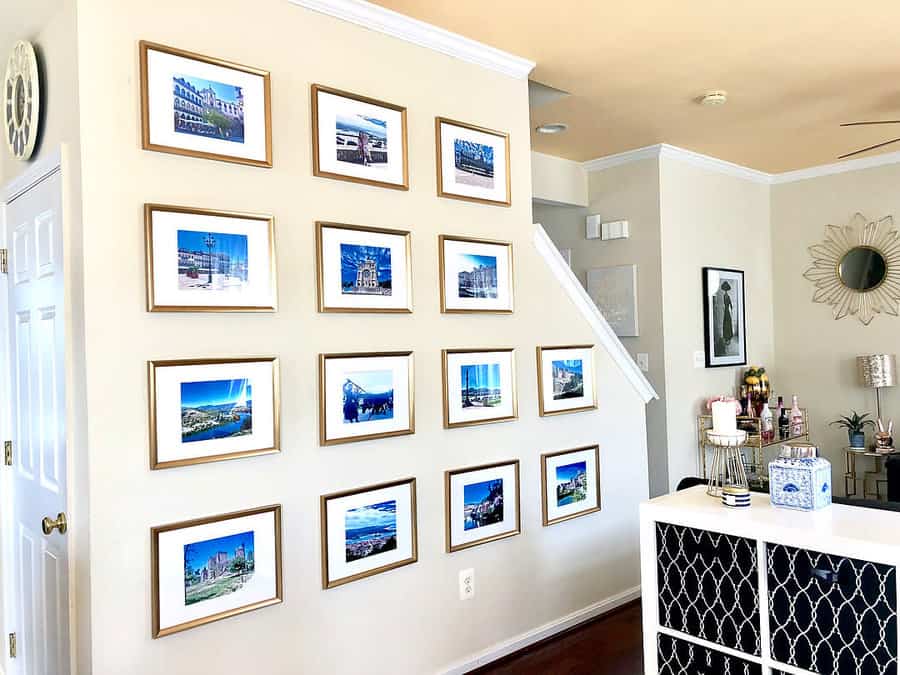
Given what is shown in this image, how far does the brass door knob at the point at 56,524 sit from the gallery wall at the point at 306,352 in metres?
0.26

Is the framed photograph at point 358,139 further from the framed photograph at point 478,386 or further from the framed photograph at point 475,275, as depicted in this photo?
the framed photograph at point 478,386

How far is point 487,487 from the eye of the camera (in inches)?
119

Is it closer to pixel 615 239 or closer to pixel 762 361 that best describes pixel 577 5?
pixel 615 239

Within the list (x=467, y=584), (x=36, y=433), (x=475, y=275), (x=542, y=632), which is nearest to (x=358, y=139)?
(x=475, y=275)

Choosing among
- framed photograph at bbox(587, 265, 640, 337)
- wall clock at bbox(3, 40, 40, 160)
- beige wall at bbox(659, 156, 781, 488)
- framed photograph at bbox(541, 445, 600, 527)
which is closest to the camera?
wall clock at bbox(3, 40, 40, 160)

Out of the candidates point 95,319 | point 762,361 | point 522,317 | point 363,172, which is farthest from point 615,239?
point 95,319

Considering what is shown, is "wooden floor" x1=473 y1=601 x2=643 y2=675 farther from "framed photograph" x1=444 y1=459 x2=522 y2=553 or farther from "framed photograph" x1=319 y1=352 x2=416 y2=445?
"framed photograph" x1=319 y1=352 x2=416 y2=445

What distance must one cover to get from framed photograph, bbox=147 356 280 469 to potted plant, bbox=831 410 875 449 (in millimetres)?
4357

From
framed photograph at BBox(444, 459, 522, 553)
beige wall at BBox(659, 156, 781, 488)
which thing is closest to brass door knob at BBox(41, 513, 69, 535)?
framed photograph at BBox(444, 459, 522, 553)

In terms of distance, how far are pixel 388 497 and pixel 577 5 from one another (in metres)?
1.99

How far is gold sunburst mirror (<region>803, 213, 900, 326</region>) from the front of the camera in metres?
5.05

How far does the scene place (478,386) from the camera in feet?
9.93

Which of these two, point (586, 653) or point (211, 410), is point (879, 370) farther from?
point (211, 410)

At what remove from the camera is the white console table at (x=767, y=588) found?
6.00 feet
